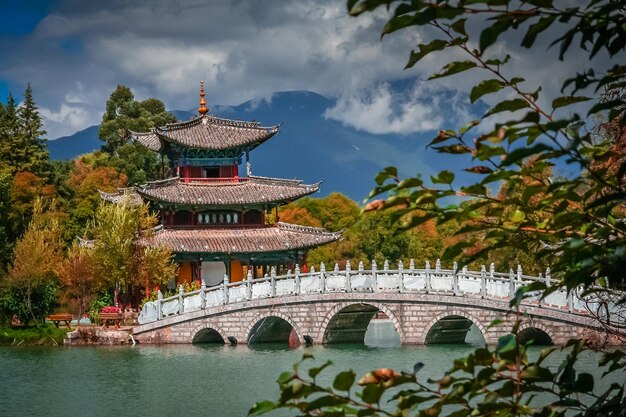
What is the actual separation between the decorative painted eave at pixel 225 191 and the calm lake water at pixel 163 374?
6942 mm

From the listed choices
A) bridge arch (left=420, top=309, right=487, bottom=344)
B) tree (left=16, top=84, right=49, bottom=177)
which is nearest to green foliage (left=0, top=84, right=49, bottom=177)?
tree (left=16, top=84, right=49, bottom=177)

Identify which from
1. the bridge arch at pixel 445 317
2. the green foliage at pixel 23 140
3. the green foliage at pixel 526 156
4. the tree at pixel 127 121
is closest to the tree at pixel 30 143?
the green foliage at pixel 23 140

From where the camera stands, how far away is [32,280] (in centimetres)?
3048

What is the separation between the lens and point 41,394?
65.6ft

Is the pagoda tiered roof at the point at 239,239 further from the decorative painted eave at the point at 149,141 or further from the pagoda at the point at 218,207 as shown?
the decorative painted eave at the point at 149,141

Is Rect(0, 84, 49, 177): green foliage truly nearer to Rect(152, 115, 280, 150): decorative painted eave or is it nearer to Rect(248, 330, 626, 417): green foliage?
Rect(152, 115, 280, 150): decorative painted eave

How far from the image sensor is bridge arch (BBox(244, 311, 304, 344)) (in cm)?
2877

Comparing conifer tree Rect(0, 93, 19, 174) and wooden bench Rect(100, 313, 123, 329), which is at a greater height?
conifer tree Rect(0, 93, 19, 174)

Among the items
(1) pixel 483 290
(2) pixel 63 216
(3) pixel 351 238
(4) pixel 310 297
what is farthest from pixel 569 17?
(3) pixel 351 238

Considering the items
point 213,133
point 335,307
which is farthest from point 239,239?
point 335,307

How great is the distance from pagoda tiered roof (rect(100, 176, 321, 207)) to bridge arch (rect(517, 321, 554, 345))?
913 cm

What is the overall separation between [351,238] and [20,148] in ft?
49.7

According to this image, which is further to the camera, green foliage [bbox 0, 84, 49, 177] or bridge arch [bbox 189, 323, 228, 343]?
green foliage [bbox 0, 84, 49, 177]

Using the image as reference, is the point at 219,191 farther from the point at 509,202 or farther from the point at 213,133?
the point at 509,202
